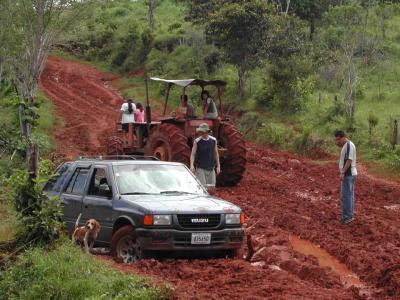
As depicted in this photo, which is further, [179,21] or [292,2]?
[179,21]

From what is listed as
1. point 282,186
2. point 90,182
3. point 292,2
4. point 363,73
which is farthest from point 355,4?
point 90,182

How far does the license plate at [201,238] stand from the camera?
8.82 m

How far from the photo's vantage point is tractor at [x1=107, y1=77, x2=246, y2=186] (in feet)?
50.6

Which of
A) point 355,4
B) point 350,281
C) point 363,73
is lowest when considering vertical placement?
point 350,281

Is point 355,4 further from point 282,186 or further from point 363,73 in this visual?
point 282,186

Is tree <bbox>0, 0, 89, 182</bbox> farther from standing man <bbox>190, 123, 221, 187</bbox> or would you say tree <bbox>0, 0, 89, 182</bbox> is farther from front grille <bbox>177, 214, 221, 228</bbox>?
front grille <bbox>177, 214, 221, 228</bbox>

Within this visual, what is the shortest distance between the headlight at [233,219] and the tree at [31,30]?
10.5 metres

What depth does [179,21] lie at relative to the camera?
160 feet

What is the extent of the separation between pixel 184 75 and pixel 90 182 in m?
26.4

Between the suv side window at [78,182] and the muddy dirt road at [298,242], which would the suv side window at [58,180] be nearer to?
the suv side window at [78,182]

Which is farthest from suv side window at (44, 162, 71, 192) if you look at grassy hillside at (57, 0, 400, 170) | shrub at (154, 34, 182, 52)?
shrub at (154, 34, 182, 52)

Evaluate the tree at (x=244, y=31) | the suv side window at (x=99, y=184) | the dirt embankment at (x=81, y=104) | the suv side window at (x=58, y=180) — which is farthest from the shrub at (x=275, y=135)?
the suv side window at (x=99, y=184)

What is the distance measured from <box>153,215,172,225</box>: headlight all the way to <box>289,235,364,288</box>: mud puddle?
2.28 m

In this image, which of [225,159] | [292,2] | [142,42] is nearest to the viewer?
[225,159]
